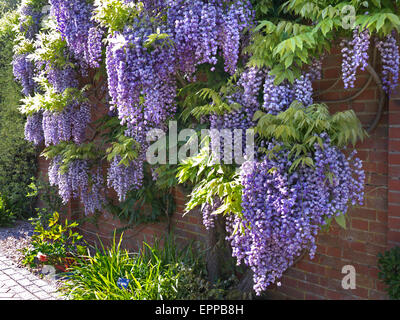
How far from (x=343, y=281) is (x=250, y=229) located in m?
1.15

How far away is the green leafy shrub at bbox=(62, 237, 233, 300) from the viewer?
325 centimetres

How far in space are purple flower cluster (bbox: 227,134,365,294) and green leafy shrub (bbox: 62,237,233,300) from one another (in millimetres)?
1036

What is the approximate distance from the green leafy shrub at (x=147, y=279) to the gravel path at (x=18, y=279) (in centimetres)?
44

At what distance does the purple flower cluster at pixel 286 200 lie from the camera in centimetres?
228

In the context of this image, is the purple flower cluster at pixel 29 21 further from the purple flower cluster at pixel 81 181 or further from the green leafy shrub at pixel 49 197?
the green leafy shrub at pixel 49 197

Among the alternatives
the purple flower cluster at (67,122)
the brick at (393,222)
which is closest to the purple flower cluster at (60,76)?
the purple flower cluster at (67,122)

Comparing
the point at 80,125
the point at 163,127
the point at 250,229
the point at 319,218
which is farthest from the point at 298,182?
the point at 80,125

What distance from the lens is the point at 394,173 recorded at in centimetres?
275

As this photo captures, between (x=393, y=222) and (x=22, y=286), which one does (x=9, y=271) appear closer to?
(x=22, y=286)

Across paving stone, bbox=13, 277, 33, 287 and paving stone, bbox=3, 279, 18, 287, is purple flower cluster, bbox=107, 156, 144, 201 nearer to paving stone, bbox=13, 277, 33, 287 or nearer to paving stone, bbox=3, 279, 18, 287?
paving stone, bbox=13, 277, 33, 287

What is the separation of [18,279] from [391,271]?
3858mm

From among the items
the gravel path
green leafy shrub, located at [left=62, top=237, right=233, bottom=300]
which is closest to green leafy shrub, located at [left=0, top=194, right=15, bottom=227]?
the gravel path

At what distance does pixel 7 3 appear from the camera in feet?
26.8
